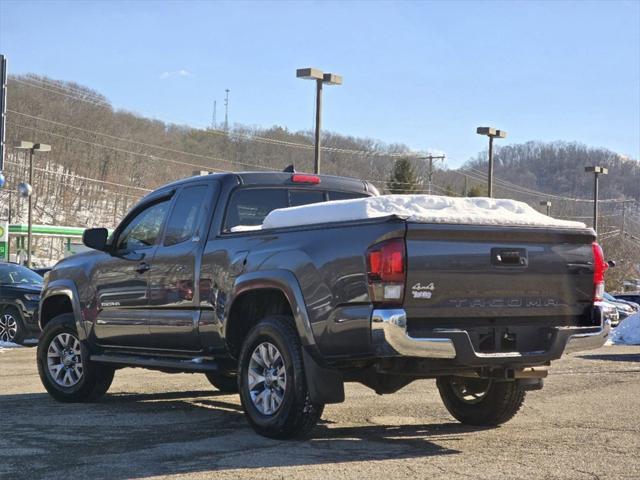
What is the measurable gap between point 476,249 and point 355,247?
0.80 meters

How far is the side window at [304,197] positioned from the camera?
8.64 metres

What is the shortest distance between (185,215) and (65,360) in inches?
86.2

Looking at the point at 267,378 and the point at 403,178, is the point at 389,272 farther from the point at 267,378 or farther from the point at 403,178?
the point at 403,178

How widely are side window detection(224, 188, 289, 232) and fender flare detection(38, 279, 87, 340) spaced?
2.12m

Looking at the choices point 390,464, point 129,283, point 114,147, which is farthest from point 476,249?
point 114,147

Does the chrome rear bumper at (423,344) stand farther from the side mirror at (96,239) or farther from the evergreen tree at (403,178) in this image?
the evergreen tree at (403,178)

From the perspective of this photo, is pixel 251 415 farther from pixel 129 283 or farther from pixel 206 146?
pixel 206 146

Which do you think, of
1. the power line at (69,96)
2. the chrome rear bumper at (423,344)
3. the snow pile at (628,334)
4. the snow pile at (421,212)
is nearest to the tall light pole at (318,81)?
the snow pile at (628,334)

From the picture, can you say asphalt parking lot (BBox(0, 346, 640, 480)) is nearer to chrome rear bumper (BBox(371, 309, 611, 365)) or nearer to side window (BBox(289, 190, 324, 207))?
chrome rear bumper (BBox(371, 309, 611, 365))

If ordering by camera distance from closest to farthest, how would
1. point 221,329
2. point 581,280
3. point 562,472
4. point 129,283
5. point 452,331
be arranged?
point 562,472 → point 452,331 → point 581,280 → point 221,329 → point 129,283

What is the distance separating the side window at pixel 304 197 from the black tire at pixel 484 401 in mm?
1891

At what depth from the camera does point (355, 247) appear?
6426mm

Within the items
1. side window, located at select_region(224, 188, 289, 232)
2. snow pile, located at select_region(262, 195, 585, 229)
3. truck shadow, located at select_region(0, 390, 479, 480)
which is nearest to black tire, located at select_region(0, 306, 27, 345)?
truck shadow, located at select_region(0, 390, 479, 480)

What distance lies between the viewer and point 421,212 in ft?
21.8
